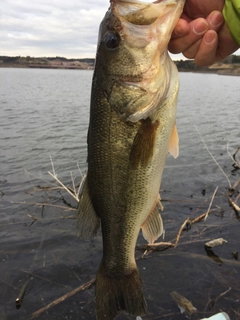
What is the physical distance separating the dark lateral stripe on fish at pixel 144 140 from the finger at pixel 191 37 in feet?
2.34

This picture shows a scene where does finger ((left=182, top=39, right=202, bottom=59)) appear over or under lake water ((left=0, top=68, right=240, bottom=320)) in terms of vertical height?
over

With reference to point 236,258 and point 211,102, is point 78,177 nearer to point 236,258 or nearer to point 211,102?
point 236,258

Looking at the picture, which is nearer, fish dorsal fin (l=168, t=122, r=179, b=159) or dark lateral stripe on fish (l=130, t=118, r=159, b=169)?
dark lateral stripe on fish (l=130, t=118, r=159, b=169)

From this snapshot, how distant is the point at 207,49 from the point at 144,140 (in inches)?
35.7

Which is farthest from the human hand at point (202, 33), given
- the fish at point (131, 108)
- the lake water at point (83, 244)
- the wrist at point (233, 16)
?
the lake water at point (83, 244)

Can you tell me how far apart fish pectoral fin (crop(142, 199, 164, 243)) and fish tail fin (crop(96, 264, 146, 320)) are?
1.43 ft

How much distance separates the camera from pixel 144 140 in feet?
7.39

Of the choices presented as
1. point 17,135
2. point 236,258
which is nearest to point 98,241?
point 236,258

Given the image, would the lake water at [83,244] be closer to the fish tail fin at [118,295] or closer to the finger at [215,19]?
the fish tail fin at [118,295]

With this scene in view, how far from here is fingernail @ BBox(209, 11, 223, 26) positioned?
2393mm

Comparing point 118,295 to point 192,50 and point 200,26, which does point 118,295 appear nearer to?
point 192,50

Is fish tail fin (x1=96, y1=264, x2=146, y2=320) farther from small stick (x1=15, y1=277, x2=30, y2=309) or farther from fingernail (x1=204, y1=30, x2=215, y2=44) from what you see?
small stick (x1=15, y1=277, x2=30, y2=309)

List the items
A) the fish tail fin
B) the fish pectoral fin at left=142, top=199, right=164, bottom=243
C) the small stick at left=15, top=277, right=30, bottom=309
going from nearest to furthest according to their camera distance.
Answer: the fish pectoral fin at left=142, top=199, right=164, bottom=243
the fish tail fin
the small stick at left=15, top=277, right=30, bottom=309

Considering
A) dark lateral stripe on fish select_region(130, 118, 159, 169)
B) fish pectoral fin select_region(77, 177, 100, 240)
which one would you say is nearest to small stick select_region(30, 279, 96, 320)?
fish pectoral fin select_region(77, 177, 100, 240)
